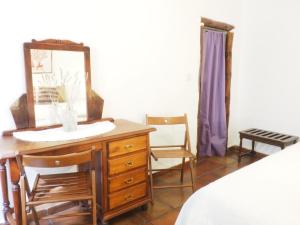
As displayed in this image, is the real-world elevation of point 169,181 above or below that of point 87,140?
below

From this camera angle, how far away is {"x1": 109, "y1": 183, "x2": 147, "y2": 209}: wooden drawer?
1.95m

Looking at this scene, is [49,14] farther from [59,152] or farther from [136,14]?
[59,152]

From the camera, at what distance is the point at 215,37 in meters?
3.22

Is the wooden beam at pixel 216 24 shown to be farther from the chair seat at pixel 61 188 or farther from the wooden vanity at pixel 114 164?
the chair seat at pixel 61 188

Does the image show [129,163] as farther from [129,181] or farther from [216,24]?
[216,24]

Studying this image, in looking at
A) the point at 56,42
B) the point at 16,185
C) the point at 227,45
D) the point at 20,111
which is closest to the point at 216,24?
the point at 227,45

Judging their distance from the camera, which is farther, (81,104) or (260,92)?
(260,92)

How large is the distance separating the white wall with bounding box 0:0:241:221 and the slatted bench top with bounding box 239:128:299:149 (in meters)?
0.76

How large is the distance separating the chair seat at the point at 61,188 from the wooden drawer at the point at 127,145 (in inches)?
10.3

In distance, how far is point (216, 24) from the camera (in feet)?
10.3

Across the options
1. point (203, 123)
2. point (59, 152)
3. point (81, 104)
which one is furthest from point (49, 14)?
point (203, 123)

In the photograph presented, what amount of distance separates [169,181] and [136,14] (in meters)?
1.77

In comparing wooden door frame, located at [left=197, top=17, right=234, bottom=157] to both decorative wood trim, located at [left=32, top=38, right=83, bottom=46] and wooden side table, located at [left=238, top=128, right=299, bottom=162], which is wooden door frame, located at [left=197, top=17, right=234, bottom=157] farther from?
decorative wood trim, located at [left=32, top=38, right=83, bottom=46]

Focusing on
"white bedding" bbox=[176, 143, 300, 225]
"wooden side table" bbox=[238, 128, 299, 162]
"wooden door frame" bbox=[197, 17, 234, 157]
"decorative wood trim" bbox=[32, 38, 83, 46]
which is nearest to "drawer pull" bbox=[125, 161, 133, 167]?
"white bedding" bbox=[176, 143, 300, 225]
